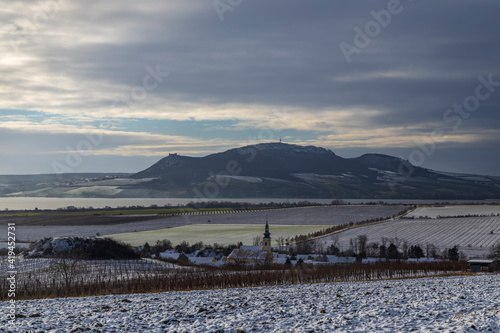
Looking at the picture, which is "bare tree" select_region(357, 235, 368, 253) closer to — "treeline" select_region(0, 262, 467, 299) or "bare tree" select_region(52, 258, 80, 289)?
"treeline" select_region(0, 262, 467, 299)

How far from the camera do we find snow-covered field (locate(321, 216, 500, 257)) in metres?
88.6

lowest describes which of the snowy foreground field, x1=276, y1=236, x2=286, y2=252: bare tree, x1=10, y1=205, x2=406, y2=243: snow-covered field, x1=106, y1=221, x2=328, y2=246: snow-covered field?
x1=276, y1=236, x2=286, y2=252: bare tree

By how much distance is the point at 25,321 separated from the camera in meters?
21.5

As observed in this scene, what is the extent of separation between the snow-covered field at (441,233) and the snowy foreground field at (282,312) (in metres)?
57.7

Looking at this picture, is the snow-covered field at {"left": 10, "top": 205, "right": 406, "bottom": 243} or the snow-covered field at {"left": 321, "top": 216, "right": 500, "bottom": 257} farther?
the snow-covered field at {"left": 10, "top": 205, "right": 406, "bottom": 243}

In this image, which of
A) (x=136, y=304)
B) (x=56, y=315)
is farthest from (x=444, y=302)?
(x=56, y=315)

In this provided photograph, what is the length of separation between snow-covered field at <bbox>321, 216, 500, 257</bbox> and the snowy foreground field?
57.7 m

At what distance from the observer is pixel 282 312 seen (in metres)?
23.1

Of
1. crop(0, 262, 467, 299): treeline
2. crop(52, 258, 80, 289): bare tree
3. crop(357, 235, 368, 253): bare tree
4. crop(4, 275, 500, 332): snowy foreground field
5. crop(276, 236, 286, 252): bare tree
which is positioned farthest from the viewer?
crop(276, 236, 286, 252): bare tree

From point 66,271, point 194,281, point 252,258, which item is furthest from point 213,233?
point 194,281

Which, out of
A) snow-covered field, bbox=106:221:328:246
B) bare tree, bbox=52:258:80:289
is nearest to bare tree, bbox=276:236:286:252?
snow-covered field, bbox=106:221:328:246

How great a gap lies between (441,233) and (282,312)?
91.5 meters

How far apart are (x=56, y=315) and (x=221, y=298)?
941cm

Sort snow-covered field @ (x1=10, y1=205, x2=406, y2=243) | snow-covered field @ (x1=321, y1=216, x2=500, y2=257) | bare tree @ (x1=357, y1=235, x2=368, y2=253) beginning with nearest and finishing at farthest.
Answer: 1. bare tree @ (x1=357, y1=235, x2=368, y2=253)
2. snow-covered field @ (x1=321, y1=216, x2=500, y2=257)
3. snow-covered field @ (x1=10, y1=205, x2=406, y2=243)
